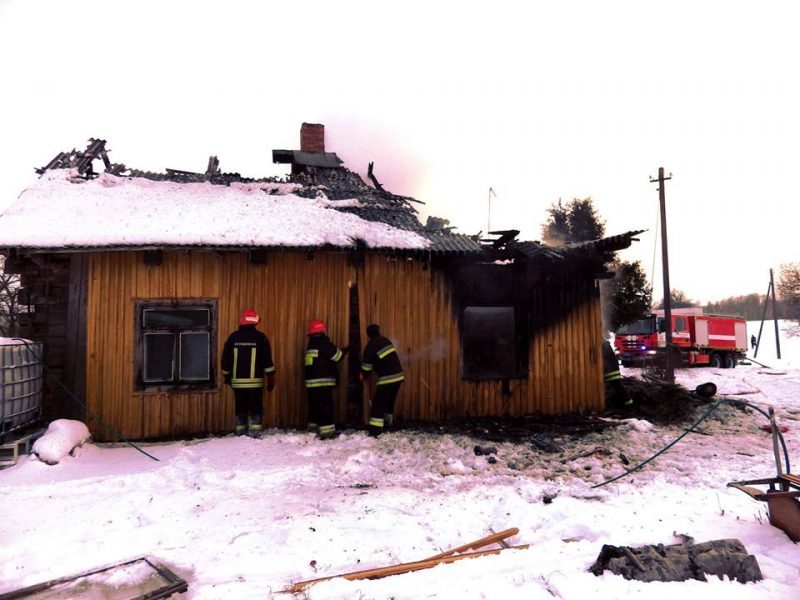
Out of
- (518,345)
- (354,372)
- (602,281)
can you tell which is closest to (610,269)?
(602,281)

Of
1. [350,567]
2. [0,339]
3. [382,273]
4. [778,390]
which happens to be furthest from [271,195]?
[778,390]

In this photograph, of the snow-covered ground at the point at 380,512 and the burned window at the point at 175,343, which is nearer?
the snow-covered ground at the point at 380,512

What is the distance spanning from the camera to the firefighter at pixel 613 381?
31.4ft

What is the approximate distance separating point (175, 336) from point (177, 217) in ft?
6.70

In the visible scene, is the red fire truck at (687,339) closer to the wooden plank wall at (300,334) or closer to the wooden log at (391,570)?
the wooden plank wall at (300,334)

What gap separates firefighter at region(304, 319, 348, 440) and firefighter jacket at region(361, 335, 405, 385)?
1.55 feet

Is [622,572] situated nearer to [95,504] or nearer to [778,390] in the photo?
[95,504]

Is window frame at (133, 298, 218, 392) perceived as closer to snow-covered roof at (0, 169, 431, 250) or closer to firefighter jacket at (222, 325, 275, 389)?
firefighter jacket at (222, 325, 275, 389)

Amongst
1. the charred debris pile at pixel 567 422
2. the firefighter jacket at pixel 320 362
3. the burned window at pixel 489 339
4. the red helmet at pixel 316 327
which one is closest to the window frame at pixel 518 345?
the charred debris pile at pixel 567 422

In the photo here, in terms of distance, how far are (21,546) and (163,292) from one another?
431 centimetres

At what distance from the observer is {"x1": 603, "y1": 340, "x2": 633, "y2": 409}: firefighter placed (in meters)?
9.58

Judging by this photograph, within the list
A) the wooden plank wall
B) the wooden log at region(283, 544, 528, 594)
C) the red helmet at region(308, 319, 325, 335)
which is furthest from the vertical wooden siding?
the wooden log at region(283, 544, 528, 594)

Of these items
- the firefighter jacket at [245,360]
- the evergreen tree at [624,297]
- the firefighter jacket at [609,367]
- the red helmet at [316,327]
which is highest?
the evergreen tree at [624,297]

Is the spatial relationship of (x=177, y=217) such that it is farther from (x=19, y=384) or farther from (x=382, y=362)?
(x=382, y=362)
